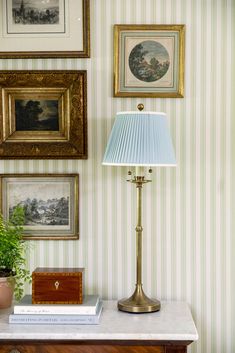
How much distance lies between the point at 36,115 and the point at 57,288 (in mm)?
794

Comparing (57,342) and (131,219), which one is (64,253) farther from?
(57,342)

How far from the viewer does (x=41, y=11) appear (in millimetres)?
2775

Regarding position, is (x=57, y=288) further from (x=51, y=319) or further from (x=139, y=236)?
(x=139, y=236)

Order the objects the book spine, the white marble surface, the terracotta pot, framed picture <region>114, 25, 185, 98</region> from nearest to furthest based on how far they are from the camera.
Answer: the white marble surface < the book spine < the terracotta pot < framed picture <region>114, 25, 185, 98</region>

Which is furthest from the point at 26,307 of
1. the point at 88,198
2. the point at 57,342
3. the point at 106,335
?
the point at 88,198

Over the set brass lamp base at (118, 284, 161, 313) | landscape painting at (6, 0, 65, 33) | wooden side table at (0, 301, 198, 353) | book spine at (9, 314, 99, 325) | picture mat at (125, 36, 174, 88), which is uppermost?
landscape painting at (6, 0, 65, 33)

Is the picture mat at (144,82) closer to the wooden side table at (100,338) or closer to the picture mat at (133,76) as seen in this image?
the picture mat at (133,76)

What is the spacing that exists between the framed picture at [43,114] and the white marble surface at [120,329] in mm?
739

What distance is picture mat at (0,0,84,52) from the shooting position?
2760 mm

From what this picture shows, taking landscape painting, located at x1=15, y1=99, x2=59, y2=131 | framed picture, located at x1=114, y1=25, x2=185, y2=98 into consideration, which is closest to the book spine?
landscape painting, located at x1=15, y1=99, x2=59, y2=131

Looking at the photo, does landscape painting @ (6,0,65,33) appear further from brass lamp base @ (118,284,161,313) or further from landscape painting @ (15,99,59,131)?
brass lamp base @ (118,284,161,313)

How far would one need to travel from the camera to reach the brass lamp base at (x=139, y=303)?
2.54 metres

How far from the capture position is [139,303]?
2557 millimetres

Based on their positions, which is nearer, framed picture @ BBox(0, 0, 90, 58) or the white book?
the white book
